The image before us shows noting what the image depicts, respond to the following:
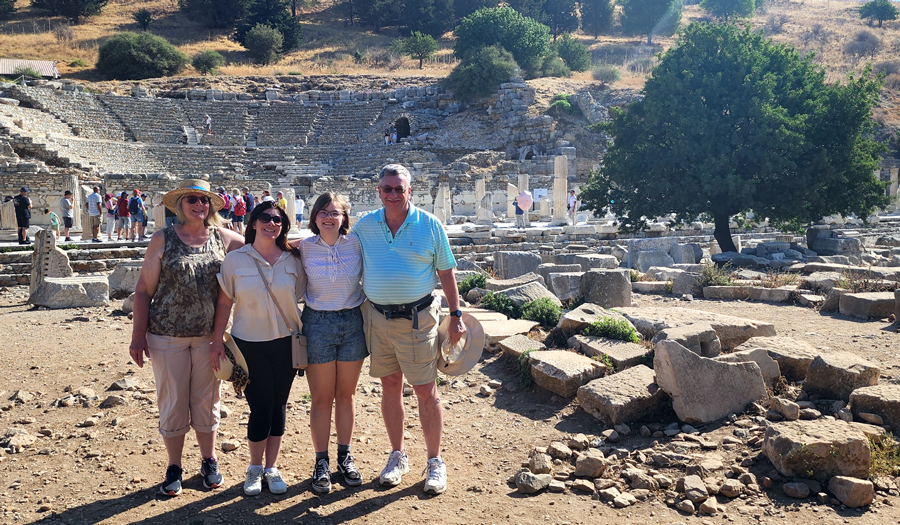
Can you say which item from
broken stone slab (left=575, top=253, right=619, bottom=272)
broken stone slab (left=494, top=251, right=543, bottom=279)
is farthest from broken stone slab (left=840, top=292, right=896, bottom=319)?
broken stone slab (left=494, top=251, right=543, bottom=279)

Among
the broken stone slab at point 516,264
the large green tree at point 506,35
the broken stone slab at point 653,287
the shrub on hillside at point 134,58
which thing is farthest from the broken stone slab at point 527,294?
the shrub on hillside at point 134,58

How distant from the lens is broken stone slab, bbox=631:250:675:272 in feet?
42.9

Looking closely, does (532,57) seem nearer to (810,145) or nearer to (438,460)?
(810,145)

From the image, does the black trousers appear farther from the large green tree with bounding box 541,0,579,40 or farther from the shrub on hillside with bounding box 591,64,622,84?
the large green tree with bounding box 541,0,579,40

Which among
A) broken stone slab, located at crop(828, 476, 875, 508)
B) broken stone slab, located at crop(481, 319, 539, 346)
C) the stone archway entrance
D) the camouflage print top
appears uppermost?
the stone archway entrance

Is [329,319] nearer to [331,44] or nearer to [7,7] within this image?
[331,44]

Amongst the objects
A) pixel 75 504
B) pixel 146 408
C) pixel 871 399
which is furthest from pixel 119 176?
pixel 871 399

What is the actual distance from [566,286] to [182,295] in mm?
5737

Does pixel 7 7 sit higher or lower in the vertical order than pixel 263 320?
higher

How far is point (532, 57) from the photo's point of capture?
43.5 metres

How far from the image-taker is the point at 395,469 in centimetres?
400

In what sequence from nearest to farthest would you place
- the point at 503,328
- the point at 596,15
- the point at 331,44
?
the point at 503,328
the point at 331,44
the point at 596,15

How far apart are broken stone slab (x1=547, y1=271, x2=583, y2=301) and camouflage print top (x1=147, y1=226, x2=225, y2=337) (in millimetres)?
5527

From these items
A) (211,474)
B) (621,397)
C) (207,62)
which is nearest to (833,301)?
(621,397)
